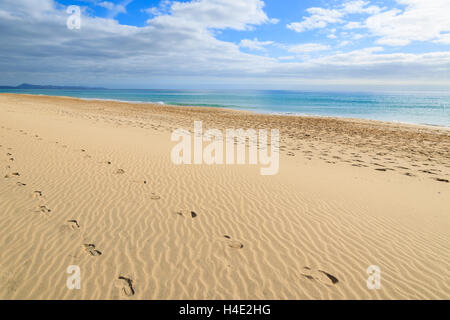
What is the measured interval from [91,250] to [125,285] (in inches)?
38.7

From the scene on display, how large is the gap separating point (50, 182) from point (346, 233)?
698 cm

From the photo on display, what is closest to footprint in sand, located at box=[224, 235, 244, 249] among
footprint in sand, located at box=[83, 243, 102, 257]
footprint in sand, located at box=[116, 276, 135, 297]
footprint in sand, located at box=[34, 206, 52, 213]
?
footprint in sand, located at box=[116, 276, 135, 297]

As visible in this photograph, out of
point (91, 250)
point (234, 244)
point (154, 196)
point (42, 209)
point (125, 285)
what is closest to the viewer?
point (125, 285)

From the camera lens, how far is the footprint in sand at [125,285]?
3041 millimetres

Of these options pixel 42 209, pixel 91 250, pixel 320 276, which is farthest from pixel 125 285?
pixel 42 209

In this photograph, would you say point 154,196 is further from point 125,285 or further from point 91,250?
point 125,285

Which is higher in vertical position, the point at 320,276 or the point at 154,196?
the point at 154,196

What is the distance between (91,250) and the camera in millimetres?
3738

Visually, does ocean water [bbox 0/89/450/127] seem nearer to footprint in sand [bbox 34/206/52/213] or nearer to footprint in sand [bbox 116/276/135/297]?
footprint in sand [bbox 116/276/135/297]

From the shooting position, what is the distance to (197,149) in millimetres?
10820

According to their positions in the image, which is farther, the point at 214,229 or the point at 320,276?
the point at 214,229

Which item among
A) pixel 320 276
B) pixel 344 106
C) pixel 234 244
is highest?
pixel 344 106

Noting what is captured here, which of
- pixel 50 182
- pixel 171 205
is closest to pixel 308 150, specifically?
pixel 171 205
